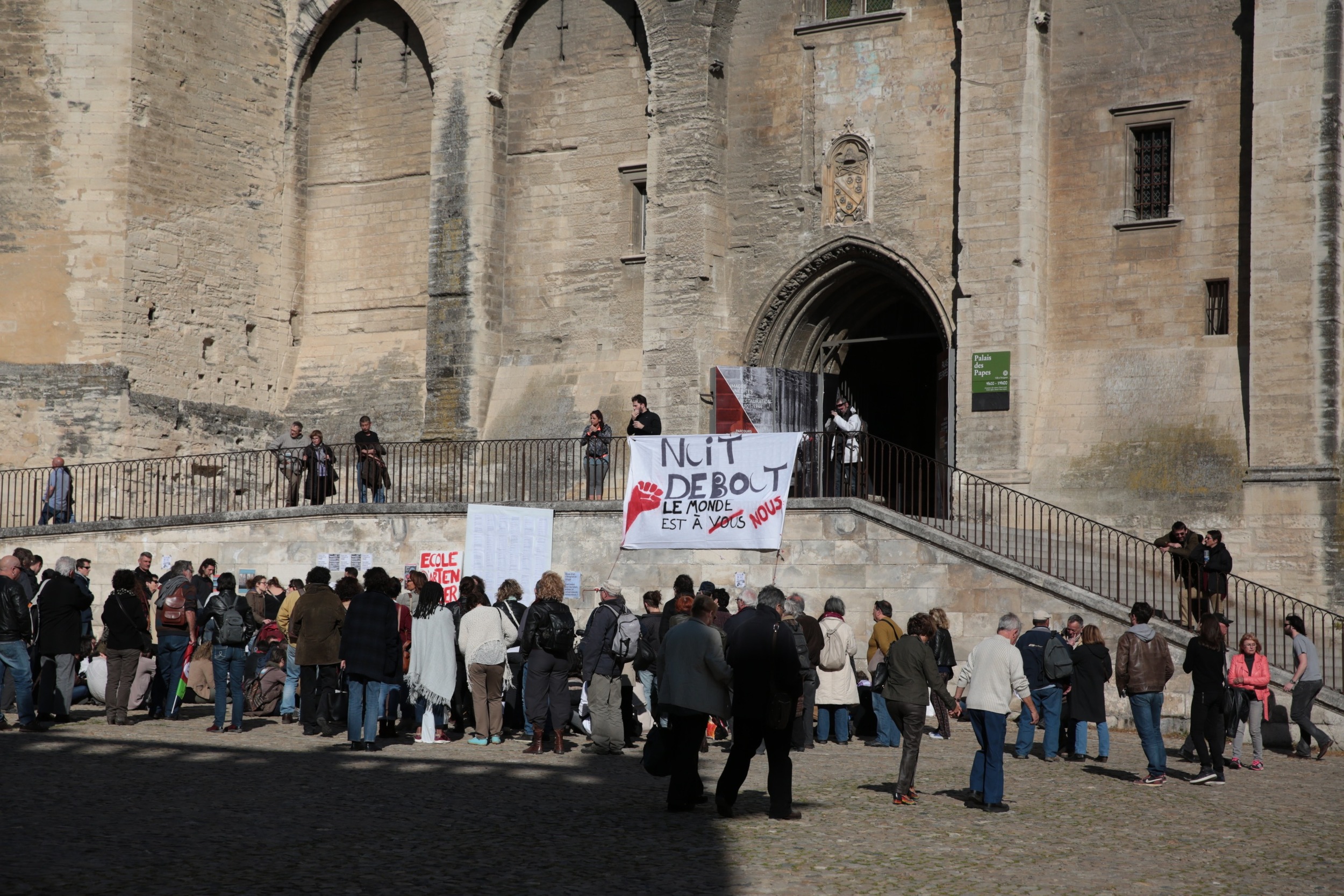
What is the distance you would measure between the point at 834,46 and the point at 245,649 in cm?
1329

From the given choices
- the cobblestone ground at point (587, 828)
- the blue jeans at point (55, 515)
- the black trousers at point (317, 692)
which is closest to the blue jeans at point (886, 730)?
the cobblestone ground at point (587, 828)

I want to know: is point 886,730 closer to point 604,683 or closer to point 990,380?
point 604,683

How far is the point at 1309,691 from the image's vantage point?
14.4 metres

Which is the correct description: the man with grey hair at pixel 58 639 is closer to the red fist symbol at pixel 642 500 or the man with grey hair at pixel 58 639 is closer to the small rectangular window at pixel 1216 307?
the red fist symbol at pixel 642 500

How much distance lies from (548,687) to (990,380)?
32.2ft

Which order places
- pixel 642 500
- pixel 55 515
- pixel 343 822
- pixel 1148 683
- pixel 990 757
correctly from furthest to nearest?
pixel 55 515
pixel 642 500
pixel 1148 683
pixel 990 757
pixel 343 822

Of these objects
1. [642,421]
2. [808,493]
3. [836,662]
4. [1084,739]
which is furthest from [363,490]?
[1084,739]

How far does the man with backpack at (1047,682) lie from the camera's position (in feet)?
45.3

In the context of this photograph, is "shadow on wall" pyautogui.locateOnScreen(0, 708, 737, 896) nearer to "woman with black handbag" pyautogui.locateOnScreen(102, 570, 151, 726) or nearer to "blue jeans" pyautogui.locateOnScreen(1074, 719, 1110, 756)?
"woman with black handbag" pyautogui.locateOnScreen(102, 570, 151, 726)

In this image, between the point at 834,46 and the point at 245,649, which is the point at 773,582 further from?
the point at 834,46

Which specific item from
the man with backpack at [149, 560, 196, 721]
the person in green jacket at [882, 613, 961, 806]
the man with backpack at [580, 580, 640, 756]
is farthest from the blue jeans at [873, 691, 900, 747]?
the man with backpack at [149, 560, 196, 721]

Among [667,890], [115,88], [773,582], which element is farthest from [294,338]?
[667,890]

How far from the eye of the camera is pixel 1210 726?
12164 mm

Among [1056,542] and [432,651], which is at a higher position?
[1056,542]
